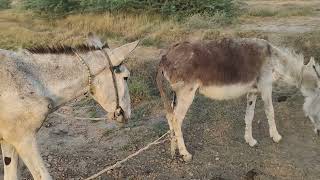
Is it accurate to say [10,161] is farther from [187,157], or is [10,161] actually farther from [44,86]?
[187,157]

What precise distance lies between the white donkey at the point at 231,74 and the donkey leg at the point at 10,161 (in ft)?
9.39

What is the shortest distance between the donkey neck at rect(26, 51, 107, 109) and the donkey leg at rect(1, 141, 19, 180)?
567 millimetres

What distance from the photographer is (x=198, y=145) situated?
24.9 ft

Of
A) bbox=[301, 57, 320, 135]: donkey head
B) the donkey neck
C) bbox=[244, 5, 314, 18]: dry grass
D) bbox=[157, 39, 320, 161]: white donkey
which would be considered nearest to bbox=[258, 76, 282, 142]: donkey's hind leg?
bbox=[157, 39, 320, 161]: white donkey

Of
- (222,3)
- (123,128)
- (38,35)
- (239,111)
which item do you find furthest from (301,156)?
(222,3)

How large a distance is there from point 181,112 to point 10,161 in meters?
3.06

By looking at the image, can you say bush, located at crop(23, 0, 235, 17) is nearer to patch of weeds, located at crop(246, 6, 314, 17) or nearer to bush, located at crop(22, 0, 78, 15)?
bush, located at crop(22, 0, 78, 15)

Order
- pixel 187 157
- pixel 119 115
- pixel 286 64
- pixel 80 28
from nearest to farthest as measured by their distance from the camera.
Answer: pixel 119 115
pixel 187 157
pixel 286 64
pixel 80 28

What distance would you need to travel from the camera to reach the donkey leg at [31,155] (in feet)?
14.3

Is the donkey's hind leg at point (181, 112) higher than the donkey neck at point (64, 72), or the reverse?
the donkey neck at point (64, 72)

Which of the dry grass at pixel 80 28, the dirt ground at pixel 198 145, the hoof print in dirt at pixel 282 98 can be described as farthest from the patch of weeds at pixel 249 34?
the hoof print in dirt at pixel 282 98

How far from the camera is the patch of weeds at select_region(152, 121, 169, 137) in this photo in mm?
7953

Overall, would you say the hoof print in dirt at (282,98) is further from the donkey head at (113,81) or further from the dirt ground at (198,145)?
the donkey head at (113,81)

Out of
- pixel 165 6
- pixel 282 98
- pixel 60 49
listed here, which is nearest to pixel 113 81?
pixel 60 49
